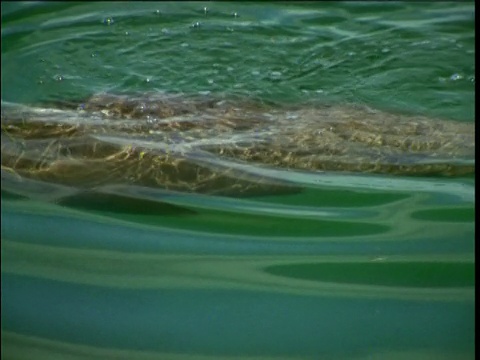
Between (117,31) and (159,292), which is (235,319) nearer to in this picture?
(159,292)

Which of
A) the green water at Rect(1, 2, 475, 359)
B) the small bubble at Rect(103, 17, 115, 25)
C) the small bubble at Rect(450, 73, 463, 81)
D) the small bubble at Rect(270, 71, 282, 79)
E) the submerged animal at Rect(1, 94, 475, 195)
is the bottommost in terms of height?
the green water at Rect(1, 2, 475, 359)

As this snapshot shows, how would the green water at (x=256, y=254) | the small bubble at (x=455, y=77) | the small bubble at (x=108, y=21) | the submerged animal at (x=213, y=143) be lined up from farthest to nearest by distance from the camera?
the small bubble at (x=108, y=21) → the small bubble at (x=455, y=77) → the submerged animal at (x=213, y=143) → the green water at (x=256, y=254)

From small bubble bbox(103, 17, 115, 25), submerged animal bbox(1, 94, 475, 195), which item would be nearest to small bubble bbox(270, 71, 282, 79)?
submerged animal bbox(1, 94, 475, 195)

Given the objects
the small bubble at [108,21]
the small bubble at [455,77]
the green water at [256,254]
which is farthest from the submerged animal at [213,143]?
the small bubble at [108,21]

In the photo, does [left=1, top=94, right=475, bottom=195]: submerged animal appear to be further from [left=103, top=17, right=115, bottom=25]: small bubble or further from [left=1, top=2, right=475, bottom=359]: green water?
[left=103, top=17, right=115, bottom=25]: small bubble

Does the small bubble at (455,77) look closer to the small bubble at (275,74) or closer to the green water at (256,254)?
the green water at (256,254)

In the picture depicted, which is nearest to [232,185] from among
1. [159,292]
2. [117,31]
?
[159,292]
